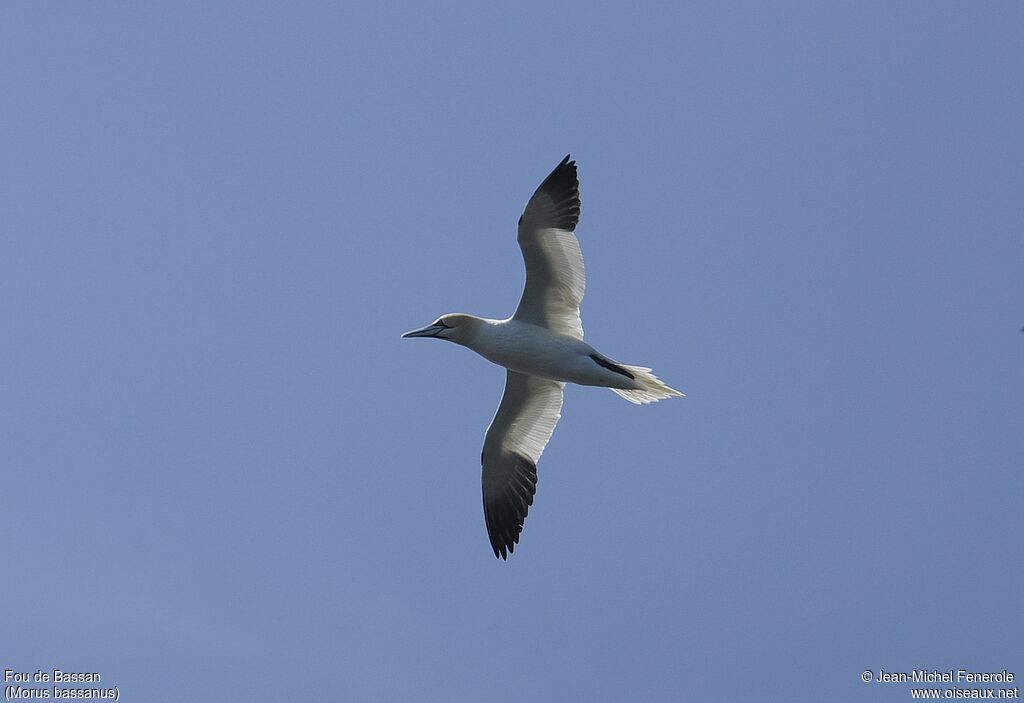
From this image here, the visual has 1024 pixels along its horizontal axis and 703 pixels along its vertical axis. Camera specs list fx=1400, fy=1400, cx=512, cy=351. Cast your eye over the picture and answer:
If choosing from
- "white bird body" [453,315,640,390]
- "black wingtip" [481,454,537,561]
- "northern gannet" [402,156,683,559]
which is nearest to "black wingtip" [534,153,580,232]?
"northern gannet" [402,156,683,559]

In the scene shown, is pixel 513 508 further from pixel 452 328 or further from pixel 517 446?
pixel 452 328

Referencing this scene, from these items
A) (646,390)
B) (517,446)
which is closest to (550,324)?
(646,390)

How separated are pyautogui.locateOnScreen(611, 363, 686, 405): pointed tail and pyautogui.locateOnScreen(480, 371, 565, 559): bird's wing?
3.13ft

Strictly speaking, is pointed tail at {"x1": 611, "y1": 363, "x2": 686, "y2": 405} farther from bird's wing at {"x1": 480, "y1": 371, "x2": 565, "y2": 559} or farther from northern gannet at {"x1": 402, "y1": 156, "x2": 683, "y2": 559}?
bird's wing at {"x1": 480, "y1": 371, "x2": 565, "y2": 559}

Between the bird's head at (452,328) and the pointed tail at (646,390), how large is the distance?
69.1 inches

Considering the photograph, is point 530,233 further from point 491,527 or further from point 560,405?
point 491,527

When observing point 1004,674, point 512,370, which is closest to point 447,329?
point 512,370

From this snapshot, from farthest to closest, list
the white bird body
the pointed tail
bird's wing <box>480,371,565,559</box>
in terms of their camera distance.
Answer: bird's wing <box>480,371,565,559</box>, the pointed tail, the white bird body

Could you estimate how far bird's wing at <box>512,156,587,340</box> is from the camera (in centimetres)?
1512

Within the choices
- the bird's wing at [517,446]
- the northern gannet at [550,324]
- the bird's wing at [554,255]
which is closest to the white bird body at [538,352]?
the northern gannet at [550,324]

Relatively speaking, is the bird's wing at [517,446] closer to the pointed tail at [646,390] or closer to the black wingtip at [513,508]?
the black wingtip at [513,508]

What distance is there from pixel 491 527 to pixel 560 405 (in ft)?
5.53

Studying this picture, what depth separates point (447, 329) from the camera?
15.6 m

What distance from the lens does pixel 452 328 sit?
1558 cm
